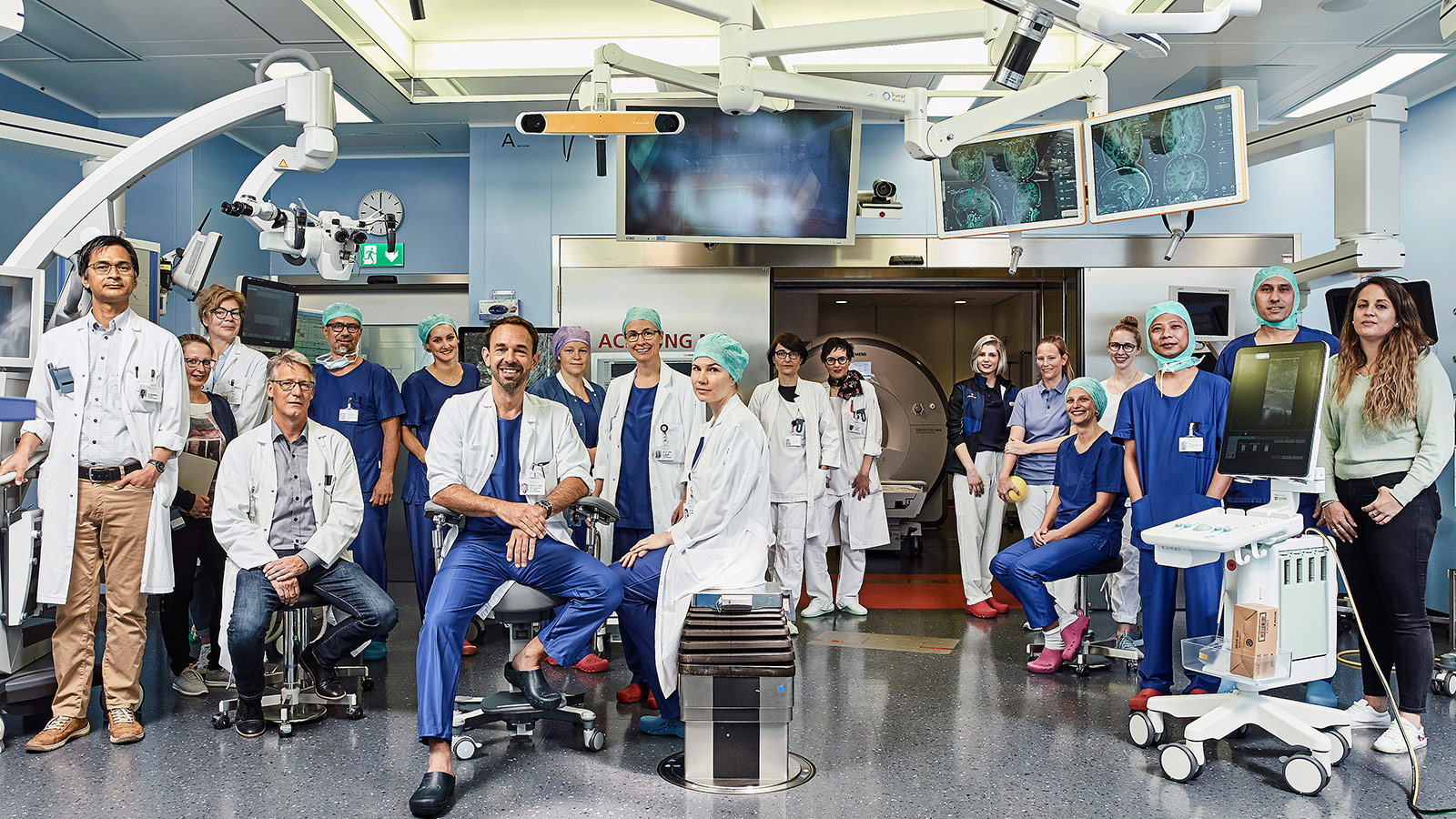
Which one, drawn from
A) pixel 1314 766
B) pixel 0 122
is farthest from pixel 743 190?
pixel 1314 766

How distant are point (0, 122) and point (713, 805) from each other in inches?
137

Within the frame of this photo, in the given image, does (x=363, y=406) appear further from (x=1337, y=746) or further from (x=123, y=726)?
(x=1337, y=746)

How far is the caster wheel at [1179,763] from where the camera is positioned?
2949mm

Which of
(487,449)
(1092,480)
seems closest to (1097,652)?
(1092,480)

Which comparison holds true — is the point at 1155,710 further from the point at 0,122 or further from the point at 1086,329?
the point at 0,122

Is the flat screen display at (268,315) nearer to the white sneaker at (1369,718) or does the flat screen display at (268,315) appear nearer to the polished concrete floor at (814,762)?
the polished concrete floor at (814,762)

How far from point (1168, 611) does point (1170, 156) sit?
194 cm

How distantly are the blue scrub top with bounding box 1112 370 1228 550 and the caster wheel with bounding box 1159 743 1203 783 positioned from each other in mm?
870

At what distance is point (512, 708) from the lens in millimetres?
3318

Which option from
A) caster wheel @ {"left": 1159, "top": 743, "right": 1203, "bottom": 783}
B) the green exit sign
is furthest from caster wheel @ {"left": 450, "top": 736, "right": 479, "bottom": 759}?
the green exit sign

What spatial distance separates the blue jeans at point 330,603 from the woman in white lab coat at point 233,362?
1183 mm

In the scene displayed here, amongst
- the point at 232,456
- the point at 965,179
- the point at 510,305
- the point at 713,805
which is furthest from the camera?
the point at 510,305

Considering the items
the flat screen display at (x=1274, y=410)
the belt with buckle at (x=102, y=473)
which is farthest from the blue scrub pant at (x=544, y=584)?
the flat screen display at (x=1274, y=410)

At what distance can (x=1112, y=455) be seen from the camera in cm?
405
